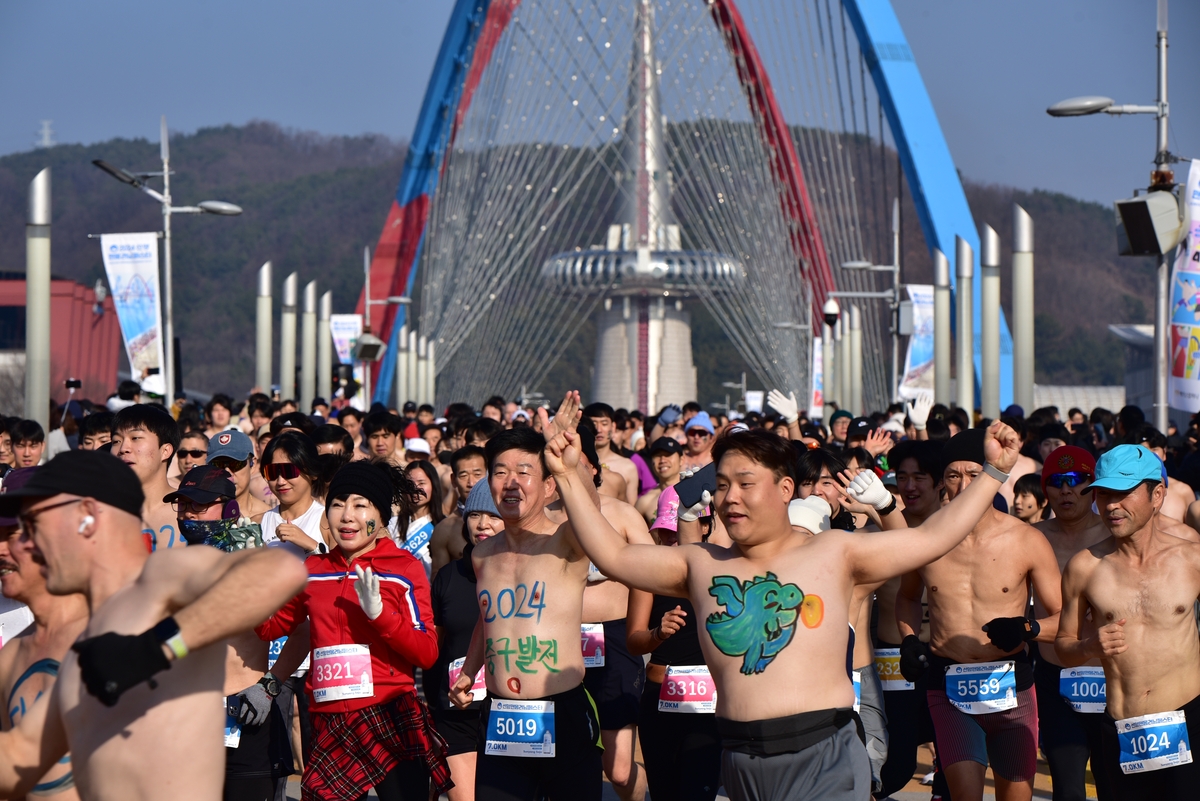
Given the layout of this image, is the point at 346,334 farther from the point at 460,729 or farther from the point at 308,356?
the point at 460,729

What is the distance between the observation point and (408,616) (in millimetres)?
5594

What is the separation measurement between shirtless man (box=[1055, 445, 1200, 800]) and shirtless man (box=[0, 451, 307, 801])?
130 inches

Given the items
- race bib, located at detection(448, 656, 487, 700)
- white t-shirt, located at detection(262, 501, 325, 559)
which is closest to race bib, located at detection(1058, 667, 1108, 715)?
race bib, located at detection(448, 656, 487, 700)

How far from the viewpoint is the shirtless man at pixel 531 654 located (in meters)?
5.79

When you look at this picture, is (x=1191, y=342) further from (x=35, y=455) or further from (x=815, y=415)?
(x=815, y=415)

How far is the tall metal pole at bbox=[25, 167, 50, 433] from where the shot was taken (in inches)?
603

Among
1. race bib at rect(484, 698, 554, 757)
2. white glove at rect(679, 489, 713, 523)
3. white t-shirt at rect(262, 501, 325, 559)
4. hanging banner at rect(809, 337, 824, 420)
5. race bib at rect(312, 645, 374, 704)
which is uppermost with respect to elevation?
hanging banner at rect(809, 337, 824, 420)

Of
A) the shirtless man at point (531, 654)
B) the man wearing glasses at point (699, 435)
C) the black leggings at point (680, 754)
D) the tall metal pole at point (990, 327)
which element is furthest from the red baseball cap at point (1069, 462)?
the tall metal pole at point (990, 327)

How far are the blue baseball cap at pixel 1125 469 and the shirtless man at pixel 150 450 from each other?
3765 millimetres

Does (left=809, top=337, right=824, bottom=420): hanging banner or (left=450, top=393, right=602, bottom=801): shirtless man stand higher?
(left=809, top=337, right=824, bottom=420): hanging banner

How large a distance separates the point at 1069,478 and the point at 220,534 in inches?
149

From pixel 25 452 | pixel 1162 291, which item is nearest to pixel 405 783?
pixel 25 452

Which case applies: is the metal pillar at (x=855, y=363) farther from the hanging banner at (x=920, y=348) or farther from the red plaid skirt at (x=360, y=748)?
the red plaid skirt at (x=360, y=748)

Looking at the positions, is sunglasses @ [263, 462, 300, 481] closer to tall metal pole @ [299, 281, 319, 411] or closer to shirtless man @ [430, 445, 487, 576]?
shirtless man @ [430, 445, 487, 576]
